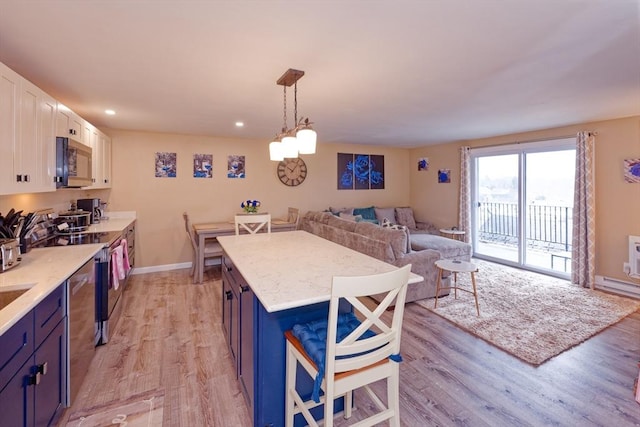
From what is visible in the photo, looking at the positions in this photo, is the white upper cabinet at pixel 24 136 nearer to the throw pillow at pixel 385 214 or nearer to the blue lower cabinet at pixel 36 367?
the blue lower cabinet at pixel 36 367

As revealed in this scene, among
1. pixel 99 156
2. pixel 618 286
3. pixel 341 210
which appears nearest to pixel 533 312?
pixel 618 286

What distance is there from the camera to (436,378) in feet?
7.38

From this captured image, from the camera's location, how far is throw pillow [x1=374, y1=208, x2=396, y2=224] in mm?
6523

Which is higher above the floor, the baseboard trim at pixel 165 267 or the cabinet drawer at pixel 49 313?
the cabinet drawer at pixel 49 313

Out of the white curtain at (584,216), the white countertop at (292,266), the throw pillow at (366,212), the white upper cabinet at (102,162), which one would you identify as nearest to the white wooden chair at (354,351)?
the white countertop at (292,266)

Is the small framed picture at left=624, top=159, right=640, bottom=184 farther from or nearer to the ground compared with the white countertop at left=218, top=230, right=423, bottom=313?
farther from the ground

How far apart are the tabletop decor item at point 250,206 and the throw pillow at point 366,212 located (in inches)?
82.0

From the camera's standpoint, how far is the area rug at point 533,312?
2.73 m

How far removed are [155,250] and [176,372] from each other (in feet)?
10.5

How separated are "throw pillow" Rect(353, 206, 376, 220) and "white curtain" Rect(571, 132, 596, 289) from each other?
10.9 ft

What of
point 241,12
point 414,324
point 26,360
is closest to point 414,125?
point 414,324

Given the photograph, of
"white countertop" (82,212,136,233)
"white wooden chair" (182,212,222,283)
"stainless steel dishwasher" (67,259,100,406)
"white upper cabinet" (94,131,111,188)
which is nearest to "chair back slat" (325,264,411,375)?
"stainless steel dishwasher" (67,259,100,406)

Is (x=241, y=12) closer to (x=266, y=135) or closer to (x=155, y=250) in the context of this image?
(x=266, y=135)

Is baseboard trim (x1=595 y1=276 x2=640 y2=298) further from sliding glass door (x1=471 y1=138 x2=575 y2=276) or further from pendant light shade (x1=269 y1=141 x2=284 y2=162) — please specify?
pendant light shade (x1=269 y1=141 x2=284 y2=162)
